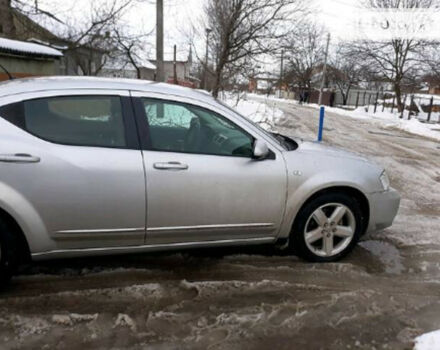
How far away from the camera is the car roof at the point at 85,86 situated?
2902 millimetres

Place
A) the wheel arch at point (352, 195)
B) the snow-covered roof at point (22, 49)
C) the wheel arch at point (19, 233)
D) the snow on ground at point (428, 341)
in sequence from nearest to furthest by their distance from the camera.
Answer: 1. the snow on ground at point (428, 341)
2. the wheel arch at point (19, 233)
3. the wheel arch at point (352, 195)
4. the snow-covered roof at point (22, 49)

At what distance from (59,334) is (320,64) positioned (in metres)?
52.8

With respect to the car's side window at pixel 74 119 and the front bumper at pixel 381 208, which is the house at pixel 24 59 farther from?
the front bumper at pixel 381 208

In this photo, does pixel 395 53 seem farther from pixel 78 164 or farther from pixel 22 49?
pixel 78 164

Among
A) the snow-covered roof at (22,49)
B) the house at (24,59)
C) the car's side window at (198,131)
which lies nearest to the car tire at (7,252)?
the car's side window at (198,131)

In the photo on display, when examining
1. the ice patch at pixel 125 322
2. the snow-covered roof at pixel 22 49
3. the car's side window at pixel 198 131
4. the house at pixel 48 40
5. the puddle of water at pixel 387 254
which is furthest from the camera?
the house at pixel 48 40

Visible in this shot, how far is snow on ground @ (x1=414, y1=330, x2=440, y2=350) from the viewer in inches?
98.3

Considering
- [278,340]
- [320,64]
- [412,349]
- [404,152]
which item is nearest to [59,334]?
[278,340]

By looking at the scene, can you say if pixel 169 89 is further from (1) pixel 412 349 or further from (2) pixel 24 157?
(1) pixel 412 349

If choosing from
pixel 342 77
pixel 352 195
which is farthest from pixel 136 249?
pixel 342 77

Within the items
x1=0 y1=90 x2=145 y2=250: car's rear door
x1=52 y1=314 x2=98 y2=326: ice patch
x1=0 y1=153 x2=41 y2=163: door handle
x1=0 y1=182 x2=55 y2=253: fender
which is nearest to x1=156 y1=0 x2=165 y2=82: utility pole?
x1=0 y1=90 x2=145 y2=250: car's rear door

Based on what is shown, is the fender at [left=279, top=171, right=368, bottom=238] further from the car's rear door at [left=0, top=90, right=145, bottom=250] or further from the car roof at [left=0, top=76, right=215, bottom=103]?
the car's rear door at [left=0, top=90, right=145, bottom=250]

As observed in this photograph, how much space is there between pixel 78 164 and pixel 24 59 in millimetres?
7990

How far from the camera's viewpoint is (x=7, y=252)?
2801mm
